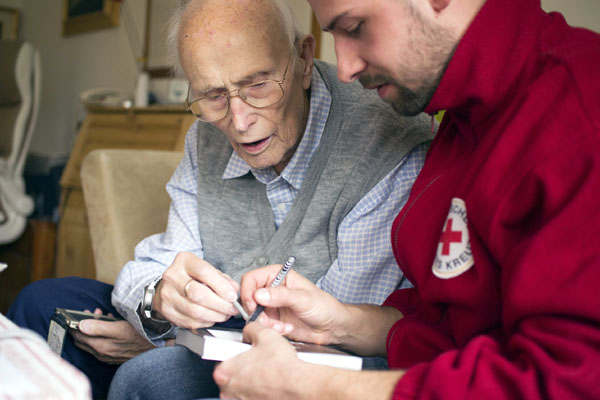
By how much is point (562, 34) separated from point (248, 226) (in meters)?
0.80

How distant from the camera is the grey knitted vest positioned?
116cm

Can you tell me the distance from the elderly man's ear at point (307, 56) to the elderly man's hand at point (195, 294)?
0.49m

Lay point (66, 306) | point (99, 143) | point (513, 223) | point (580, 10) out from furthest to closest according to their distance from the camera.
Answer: point (99, 143)
point (580, 10)
point (66, 306)
point (513, 223)

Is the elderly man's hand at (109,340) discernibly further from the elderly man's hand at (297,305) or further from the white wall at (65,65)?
the white wall at (65,65)

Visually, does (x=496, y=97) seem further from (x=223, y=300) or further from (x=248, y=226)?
(x=248, y=226)

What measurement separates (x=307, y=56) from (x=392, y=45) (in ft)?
1.70

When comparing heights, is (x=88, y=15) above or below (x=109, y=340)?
above

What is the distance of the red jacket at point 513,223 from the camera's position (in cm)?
54

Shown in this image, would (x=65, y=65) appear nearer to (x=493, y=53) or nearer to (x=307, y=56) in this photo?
(x=307, y=56)

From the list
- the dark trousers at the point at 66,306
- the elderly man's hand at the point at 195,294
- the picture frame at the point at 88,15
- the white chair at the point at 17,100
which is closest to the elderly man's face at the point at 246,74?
the elderly man's hand at the point at 195,294

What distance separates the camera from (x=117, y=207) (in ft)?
5.41

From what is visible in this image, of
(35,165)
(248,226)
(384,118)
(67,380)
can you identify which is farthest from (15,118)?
(67,380)

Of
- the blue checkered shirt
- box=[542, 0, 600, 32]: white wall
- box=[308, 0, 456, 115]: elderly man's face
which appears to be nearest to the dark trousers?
the blue checkered shirt

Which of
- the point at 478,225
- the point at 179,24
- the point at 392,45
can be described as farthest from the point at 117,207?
the point at 478,225
